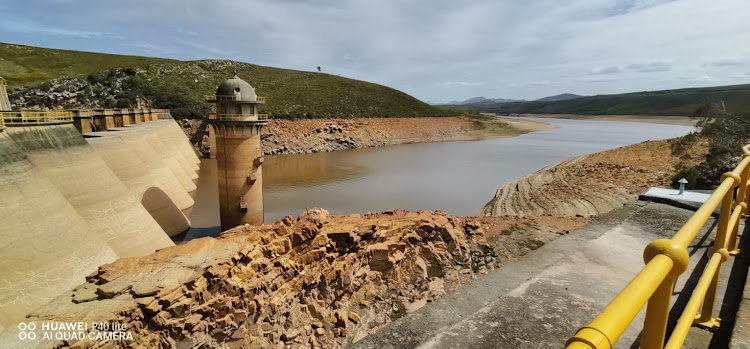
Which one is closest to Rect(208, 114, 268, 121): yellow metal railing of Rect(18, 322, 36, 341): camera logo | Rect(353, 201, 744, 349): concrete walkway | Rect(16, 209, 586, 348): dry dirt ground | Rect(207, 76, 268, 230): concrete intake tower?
Rect(207, 76, 268, 230): concrete intake tower

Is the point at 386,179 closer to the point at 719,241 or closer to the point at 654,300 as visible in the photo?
the point at 719,241


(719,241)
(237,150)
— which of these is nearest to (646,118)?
(237,150)

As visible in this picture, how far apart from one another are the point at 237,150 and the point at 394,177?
17.2 m

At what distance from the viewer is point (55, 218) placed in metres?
8.91

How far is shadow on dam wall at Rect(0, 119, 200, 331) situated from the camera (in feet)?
25.9

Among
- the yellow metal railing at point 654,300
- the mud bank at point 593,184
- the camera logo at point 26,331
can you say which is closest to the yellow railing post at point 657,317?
the yellow metal railing at point 654,300

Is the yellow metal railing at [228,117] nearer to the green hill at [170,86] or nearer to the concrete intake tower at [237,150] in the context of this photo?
the concrete intake tower at [237,150]

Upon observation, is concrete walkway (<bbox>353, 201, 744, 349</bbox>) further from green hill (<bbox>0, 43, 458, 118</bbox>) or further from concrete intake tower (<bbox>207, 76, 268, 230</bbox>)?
green hill (<bbox>0, 43, 458, 118</bbox>)

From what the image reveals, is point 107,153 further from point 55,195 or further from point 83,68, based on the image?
point 83,68

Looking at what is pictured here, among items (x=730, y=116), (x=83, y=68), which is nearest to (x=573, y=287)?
(x=730, y=116)

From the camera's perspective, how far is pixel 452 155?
46.0 m

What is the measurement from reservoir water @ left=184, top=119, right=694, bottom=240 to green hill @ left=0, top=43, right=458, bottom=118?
17042 mm

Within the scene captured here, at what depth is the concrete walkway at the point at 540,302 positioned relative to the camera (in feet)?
13.0

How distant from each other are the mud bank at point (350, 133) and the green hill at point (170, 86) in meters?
4.13
